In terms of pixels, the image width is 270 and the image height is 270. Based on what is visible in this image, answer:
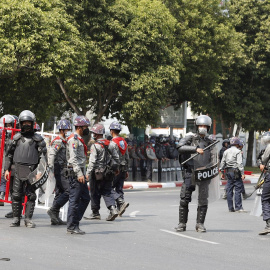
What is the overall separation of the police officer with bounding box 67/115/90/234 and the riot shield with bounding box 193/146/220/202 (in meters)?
1.71

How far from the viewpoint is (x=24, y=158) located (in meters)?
11.2

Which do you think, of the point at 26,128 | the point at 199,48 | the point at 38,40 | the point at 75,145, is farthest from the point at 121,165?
the point at 199,48

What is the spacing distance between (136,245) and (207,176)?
6.13 ft

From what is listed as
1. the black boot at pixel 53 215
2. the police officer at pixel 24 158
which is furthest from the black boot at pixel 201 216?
the police officer at pixel 24 158

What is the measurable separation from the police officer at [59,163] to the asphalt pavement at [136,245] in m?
0.31

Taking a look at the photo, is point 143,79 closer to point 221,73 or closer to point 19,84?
point 19,84

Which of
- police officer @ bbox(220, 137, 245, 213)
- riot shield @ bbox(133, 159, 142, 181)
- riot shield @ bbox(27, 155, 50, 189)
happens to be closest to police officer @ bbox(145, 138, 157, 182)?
riot shield @ bbox(133, 159, 142, 181)

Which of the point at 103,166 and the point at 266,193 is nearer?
the point at 266,193

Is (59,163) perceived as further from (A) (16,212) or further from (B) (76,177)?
(B) (76,177)

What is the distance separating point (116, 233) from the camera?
36.1 ft

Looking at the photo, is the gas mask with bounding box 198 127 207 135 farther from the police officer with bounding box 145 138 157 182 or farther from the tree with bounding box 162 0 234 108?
the tree with bounding box 162 0 234 108

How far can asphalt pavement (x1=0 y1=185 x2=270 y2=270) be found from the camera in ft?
26.6

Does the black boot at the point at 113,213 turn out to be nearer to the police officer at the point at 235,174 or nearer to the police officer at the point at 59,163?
the police officer at the point at 59,163

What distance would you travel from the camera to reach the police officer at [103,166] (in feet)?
40.3
